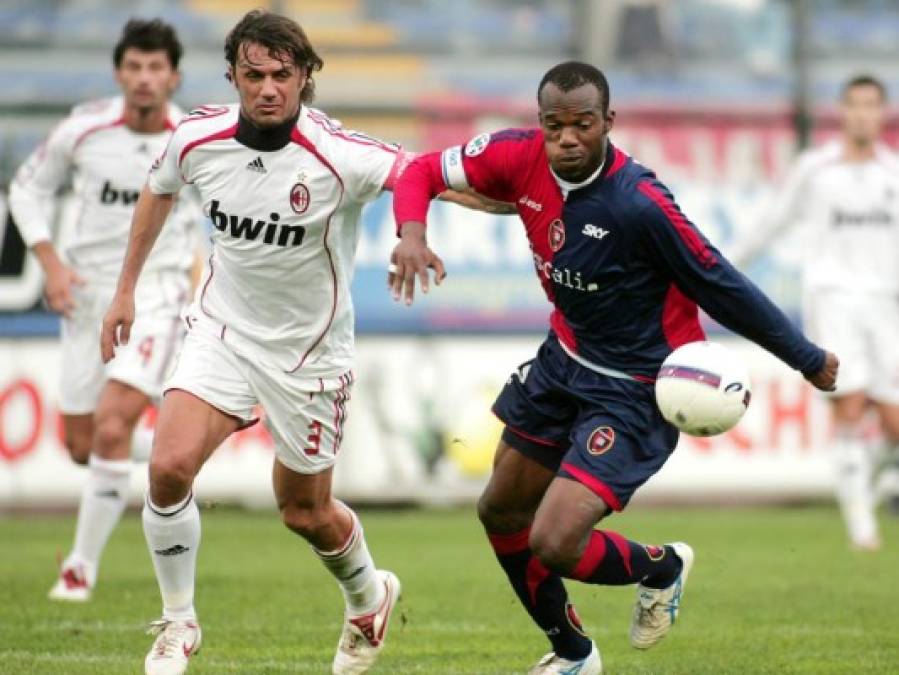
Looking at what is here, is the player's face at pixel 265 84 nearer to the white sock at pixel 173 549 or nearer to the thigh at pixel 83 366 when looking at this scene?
the white sock at pixel 173 549

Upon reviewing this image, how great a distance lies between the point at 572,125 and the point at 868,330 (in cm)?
687

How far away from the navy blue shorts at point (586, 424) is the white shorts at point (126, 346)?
9.67 ft

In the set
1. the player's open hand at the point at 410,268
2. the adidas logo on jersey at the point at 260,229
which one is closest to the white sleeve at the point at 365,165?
the adidas logo on jersey at the point at 260,229

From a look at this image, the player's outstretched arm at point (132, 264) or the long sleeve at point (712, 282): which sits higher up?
the long sleeve at point (712, 282)

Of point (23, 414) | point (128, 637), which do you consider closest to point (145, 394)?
point (128, 637)

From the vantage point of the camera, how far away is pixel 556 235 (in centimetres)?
651

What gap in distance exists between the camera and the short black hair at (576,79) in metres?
6.30

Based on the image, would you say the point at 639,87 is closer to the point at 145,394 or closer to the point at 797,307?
the point at 797,307

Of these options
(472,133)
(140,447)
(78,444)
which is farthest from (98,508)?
(472,133)

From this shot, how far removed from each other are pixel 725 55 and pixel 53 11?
6586 mm

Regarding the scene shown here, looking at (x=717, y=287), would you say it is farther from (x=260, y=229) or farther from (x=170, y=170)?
(x=170, y=170)

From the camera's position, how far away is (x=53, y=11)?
17.3 meters

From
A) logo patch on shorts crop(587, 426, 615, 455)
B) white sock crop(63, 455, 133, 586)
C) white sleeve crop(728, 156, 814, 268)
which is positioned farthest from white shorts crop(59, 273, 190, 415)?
white sleeve crop(728, 156, 814, 268)

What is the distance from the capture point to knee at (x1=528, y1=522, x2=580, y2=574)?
639 cm
